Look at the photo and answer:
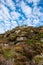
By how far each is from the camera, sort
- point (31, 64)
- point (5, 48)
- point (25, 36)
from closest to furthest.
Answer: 1. point (31, 64)
2. point (5, 48)
3. point (25, 36)

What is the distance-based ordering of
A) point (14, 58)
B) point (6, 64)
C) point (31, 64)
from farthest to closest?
point (14, 58) → point (31, 64) → point (6, 64)

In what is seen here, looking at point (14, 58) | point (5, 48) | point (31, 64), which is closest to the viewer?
point (31, 64)

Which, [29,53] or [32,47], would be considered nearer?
[29,53]

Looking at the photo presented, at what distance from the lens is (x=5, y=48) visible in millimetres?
22953

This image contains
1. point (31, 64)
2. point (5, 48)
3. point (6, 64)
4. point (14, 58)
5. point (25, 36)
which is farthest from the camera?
point (25, 36)

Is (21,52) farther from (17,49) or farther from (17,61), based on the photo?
(17,61)

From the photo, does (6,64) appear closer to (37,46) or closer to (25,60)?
(25,60)

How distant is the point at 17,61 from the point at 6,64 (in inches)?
94.2

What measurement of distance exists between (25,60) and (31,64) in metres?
1.83

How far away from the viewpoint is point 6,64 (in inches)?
680

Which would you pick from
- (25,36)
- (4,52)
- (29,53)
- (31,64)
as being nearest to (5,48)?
(4,52)

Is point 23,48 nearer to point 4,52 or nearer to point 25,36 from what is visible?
point 4,52

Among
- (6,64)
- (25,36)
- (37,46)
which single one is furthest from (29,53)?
(25,36)

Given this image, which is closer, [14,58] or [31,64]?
[31,64]
